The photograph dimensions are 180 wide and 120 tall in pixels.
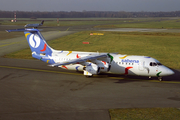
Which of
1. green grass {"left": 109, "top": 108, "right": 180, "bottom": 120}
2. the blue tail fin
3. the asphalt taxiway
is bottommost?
green grass {"left": 109, "top": 108, "right": 180, "bottom": 120}

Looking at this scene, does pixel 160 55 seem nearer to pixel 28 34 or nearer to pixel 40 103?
pixel 28 34

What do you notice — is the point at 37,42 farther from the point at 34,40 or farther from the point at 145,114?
the point at 145,114

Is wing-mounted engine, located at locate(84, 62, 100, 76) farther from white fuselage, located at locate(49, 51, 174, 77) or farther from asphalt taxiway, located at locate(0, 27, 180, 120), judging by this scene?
asphalt taxiway, located at locate(0, 27, 180, 120)

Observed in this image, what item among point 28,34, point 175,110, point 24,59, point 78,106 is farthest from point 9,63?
point 175,110

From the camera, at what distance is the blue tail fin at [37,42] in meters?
31.5

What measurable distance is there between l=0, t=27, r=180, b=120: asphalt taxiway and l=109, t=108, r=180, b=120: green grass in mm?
836

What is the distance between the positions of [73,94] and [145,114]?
8.27 metres

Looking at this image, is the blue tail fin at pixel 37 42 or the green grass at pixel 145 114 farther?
the blue tail fin at pixel 37 42

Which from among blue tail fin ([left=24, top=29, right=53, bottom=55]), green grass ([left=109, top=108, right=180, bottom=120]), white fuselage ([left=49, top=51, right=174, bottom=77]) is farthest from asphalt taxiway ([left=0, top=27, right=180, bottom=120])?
blue tail fin ([left=24, top=29, right=53, bottom=55])

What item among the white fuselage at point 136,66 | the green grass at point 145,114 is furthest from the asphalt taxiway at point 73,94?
the white fuselage at point 136,66

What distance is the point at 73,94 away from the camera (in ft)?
74.6

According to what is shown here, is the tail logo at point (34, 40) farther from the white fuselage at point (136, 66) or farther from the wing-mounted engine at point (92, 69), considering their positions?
the wing-mounted engine at point (92, 69)

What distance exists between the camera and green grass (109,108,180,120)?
57.3ft

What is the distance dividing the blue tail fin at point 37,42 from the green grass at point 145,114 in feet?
56.2
